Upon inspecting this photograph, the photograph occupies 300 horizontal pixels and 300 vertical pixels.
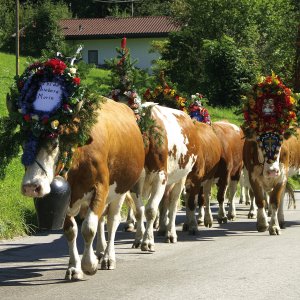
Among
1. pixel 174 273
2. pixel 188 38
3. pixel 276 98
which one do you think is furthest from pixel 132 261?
pixel 188 38

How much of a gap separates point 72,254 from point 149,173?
2.74 metres

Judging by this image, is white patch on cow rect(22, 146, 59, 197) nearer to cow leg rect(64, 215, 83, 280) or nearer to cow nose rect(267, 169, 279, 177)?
cow leg rect(64, 215, 83, 280)

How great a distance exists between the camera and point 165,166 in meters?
12.1

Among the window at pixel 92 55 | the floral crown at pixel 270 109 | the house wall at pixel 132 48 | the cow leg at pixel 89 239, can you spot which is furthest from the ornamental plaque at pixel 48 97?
the window at pixel 92 55

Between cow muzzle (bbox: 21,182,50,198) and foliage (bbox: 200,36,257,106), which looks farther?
foliage (bbox: 200,36,257,106)

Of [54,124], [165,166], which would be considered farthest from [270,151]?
[54,124]

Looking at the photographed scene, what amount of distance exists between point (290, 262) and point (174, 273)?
1658 mm

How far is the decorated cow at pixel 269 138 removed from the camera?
565 inches

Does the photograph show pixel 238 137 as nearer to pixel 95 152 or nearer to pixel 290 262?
pixel 290 262

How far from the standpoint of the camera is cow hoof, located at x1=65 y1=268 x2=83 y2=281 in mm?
9422

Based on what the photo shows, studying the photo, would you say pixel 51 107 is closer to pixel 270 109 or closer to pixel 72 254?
pixel 72 254

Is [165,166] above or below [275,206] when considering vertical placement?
above

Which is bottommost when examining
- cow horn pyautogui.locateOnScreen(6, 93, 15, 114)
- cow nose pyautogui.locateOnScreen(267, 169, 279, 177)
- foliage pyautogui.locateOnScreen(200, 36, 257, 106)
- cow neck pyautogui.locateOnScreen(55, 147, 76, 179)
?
cow nose pyautogui.locateOnScreen(267, 169, 279, 177)

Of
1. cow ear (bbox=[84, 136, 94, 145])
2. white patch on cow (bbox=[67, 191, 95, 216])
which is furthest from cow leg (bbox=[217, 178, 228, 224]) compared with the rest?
cow ear (bbox=[84, 136, 94, 145])
